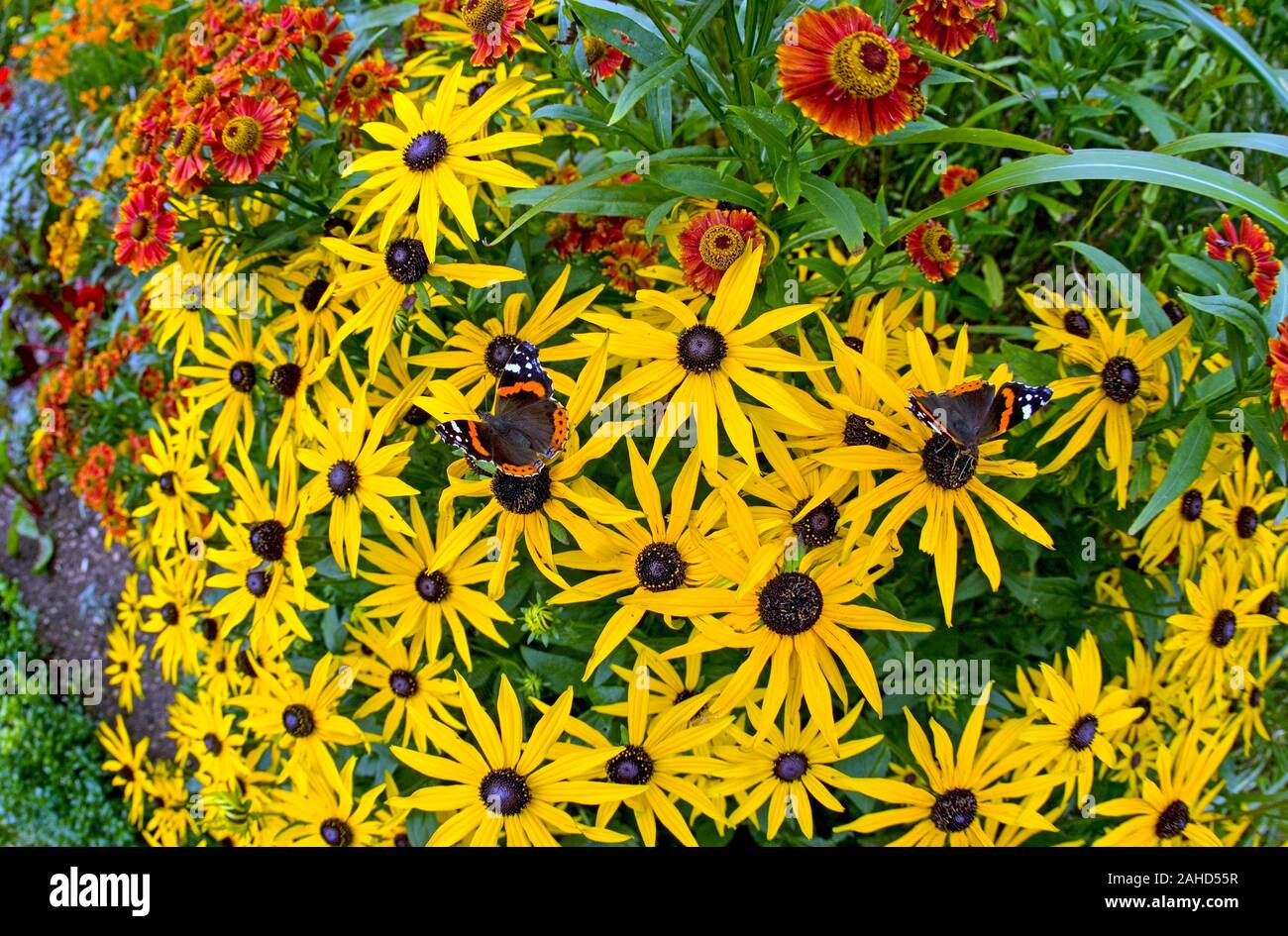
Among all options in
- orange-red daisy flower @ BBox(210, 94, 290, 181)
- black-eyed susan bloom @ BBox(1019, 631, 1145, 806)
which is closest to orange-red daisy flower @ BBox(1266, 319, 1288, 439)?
black-eyed susan bloom @ BBox(1019, 631, 1145, 806)

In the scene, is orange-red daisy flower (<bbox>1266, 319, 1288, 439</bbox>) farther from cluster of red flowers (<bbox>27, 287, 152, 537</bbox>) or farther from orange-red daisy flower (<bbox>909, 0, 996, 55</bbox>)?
cluster of red flowers (<bbox>27, 287, 152, 537</bbox>)

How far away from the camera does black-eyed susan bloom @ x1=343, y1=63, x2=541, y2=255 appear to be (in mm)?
1312

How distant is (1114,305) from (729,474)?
0.76m

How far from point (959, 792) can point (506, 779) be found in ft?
2.25

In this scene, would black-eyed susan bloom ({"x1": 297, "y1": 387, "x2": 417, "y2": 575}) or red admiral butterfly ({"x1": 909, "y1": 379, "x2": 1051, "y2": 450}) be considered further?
black-eyed susan bloom ({"x1": 297, "y1": 387, "x2": 417, "y2": 575})

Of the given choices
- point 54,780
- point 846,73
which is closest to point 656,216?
point 846,73

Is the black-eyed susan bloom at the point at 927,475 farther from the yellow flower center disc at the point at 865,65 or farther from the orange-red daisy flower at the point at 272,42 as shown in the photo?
the orange-red daisy flower at the point at 272,42

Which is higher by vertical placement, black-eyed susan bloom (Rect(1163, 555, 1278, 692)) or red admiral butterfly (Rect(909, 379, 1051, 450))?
red admiral butterfly (Rect(909, 379, 1051, 450))

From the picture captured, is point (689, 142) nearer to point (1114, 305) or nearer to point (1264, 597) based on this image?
point (1114, 305)

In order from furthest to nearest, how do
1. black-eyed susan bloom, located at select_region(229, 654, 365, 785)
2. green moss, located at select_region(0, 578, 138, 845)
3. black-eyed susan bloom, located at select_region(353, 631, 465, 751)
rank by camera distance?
green moss, located at select_region(0, 578, 138, 845)
black-eyed susan bloom, located at select_region(229, 654, 365, 785)
black-eyed susan bloom, located at select_region(353, 631, 465, 751)

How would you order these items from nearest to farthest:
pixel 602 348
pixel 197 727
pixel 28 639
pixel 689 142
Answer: pixel 602 348
pixel 197 727
pixel 689 142
pixel 28 639

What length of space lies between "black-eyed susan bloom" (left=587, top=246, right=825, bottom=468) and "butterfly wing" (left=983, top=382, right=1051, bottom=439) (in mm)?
218
